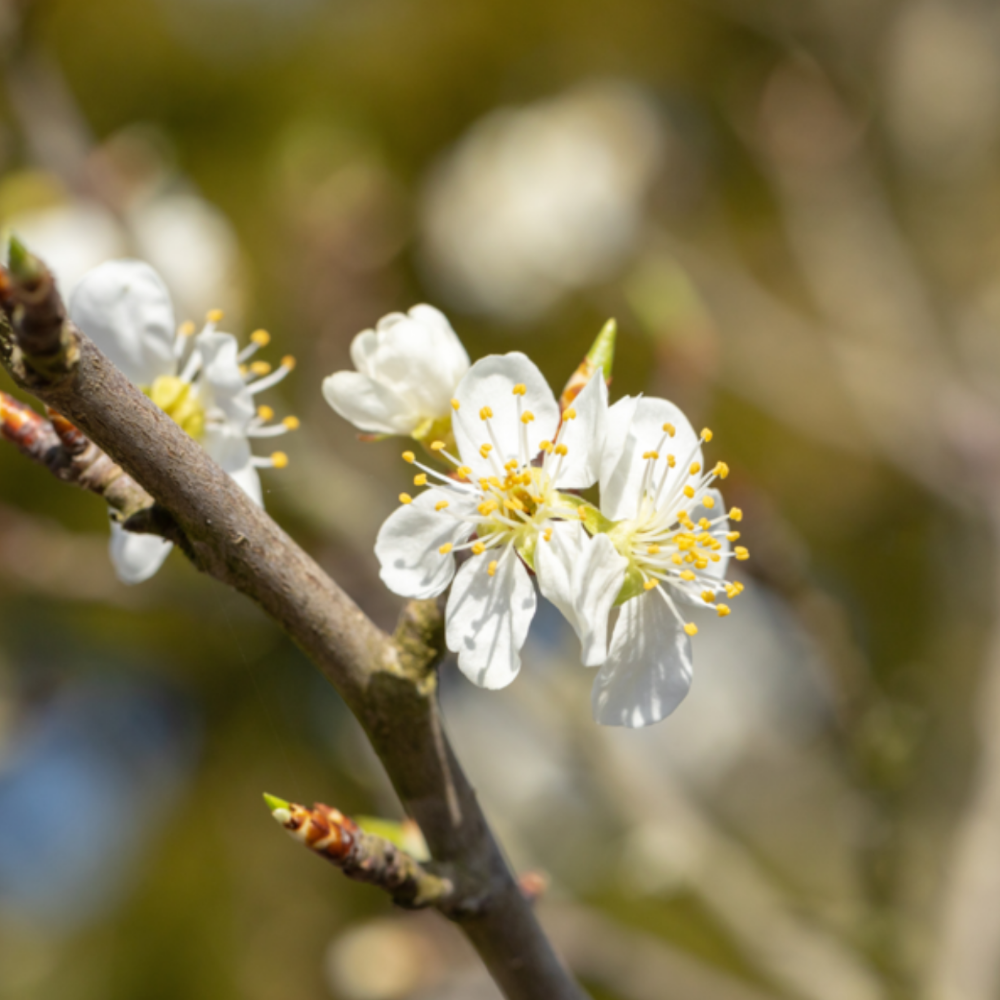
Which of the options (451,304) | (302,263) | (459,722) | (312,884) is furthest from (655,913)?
(302,263)

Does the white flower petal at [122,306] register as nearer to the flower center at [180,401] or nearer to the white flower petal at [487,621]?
the flower center at [180,401]

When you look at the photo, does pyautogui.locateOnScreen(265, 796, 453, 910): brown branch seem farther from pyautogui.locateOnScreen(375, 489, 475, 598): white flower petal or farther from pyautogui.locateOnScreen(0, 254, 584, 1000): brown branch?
pyautogui.locateOnScreen(375, 489, 475, 598): white flower petal

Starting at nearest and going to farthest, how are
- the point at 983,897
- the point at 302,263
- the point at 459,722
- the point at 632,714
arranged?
the point at 632,714 < the point at 983,897 < the point at 302,263 < the point at 459,722

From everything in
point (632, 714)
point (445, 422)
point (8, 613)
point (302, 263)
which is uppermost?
point (302, 263)

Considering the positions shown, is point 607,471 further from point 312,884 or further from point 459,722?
point 312,884

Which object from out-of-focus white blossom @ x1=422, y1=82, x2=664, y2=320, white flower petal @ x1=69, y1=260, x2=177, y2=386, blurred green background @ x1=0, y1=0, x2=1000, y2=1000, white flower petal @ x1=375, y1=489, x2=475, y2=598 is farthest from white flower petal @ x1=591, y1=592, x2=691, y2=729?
out-of-focus white blossom @ x1=422, y1=82, x2=664, y2=320

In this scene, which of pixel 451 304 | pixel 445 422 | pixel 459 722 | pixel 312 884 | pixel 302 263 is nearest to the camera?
pixel 445 422

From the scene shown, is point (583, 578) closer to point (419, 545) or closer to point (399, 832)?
point (419, 545)
